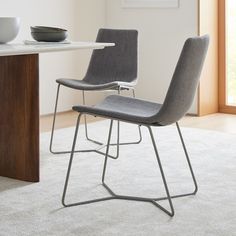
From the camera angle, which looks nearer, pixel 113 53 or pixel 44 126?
pixel 113 53

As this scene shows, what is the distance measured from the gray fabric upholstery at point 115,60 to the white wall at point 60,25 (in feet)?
3.42

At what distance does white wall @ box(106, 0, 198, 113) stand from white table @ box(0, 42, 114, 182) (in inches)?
88.2

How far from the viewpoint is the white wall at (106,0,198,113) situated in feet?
18.2

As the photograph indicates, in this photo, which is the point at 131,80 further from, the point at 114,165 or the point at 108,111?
the point at 108,111

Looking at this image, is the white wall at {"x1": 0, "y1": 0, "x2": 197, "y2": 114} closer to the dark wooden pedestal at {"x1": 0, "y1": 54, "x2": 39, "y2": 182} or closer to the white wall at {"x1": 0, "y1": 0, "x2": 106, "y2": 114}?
the white wall at {"x1": 0, "y1": 0, "x2": 106, "y2": 114}

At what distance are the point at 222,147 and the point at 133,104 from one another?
1224 mm

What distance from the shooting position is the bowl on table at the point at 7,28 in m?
3.28

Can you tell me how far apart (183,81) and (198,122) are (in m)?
2.60

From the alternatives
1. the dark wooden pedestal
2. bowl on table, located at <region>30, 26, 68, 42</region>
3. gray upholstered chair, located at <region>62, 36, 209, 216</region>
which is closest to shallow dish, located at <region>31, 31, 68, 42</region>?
bowl on table, located at <region>30, 26, 68, 42</region>

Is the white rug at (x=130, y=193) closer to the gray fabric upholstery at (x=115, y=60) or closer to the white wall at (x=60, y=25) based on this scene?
the gray fabric upholstery at (x=115, y=60)

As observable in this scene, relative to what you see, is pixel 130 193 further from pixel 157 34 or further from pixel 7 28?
pixel 157 34

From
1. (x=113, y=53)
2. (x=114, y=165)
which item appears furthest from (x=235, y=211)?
(x=113, y=53)

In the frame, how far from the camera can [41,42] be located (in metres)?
3.50

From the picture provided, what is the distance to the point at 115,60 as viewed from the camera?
14.4ft
